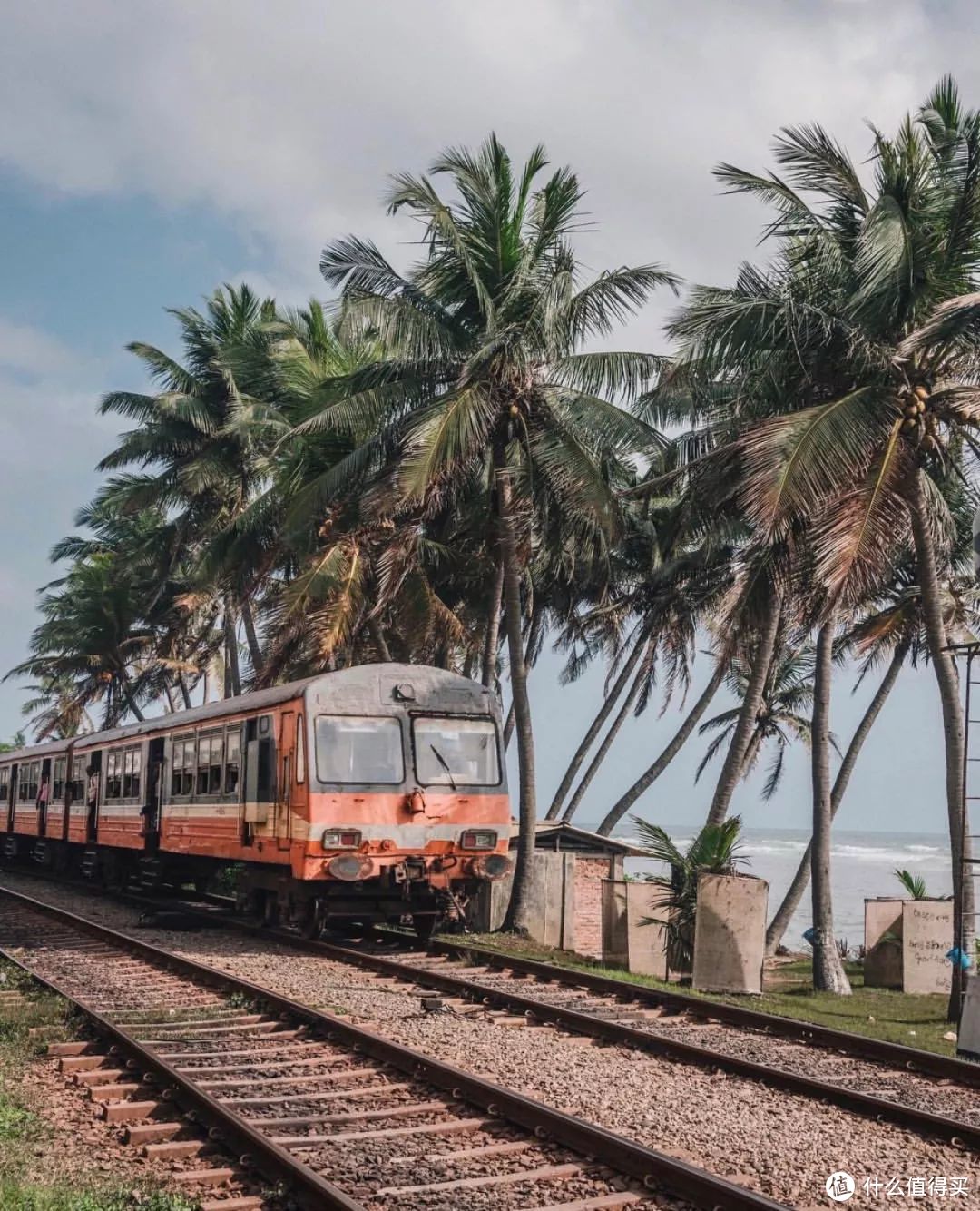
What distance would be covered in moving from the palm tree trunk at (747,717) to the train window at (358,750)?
18.4ft

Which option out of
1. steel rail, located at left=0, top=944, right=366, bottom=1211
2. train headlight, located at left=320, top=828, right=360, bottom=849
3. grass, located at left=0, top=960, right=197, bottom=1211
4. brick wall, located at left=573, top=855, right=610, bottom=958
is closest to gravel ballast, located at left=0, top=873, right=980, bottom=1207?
steel rail, located at left=0, top=944, right=366, bottom=1211

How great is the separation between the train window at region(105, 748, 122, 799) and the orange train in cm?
469

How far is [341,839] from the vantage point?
606 inches

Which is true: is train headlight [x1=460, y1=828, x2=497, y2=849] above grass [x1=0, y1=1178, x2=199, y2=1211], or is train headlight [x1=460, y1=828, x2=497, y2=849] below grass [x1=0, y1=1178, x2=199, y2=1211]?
above

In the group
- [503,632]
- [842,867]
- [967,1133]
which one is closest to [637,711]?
[503,632]

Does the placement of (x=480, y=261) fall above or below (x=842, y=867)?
above

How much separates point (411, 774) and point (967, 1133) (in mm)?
9448

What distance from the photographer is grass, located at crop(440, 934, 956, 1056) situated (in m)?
12.9

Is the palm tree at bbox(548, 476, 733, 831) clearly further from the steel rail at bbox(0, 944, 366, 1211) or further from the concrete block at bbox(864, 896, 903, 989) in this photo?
the steel rail at bbox(0, 944, 366, 1211)

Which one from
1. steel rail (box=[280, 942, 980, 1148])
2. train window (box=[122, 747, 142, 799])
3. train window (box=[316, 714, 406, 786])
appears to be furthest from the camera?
train window (box=[122, 747, 142, 799])

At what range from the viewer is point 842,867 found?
113250 mm

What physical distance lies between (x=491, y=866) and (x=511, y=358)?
7.56 metres

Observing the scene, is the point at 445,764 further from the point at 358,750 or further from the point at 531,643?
the point at 531,643

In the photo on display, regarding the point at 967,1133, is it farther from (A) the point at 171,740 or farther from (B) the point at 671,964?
(A) the point at 171,740
